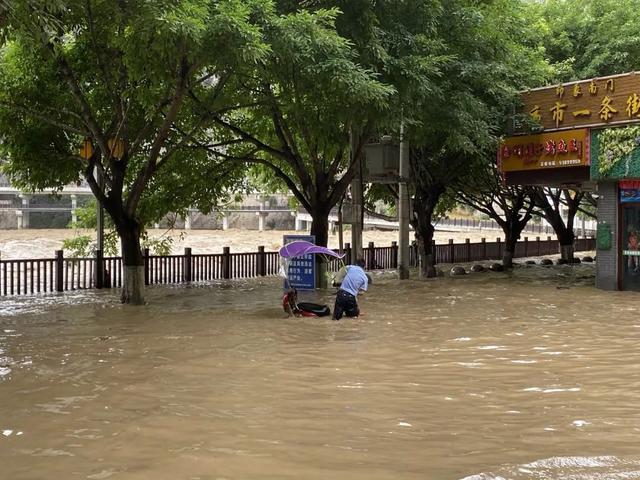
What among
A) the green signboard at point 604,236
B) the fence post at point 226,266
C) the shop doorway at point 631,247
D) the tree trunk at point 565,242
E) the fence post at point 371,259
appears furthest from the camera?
the tree trunk at point 565,242

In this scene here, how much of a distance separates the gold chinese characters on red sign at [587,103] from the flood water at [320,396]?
6403 millimetres

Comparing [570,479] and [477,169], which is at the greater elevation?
[477,169]

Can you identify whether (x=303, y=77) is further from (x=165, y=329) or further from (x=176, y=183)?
(x=176, y=183)

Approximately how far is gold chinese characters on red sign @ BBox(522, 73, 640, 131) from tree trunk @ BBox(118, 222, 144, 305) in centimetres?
1190

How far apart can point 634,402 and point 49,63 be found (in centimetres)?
1434

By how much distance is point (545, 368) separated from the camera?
8172mm

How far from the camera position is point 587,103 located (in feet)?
59.4

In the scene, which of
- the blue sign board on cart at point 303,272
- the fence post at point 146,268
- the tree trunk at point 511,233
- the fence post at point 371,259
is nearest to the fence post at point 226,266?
the fence post at point 146,268

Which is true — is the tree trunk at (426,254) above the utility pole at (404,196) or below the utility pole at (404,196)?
below

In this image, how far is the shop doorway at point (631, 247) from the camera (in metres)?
17.8

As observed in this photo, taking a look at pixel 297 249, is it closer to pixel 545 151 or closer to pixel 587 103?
pixel 545 151

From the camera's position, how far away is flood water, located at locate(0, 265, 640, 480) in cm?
480

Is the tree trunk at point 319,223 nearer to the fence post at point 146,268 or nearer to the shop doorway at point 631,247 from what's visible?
the fence post at point 146,268

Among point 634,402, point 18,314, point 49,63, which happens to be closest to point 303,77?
point 49,63
